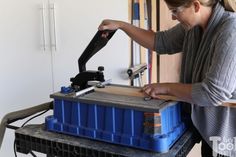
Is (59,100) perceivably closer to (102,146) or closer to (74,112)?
(74,112)

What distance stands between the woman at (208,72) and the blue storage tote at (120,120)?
7 centimetres

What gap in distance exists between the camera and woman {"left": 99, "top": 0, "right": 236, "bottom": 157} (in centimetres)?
96

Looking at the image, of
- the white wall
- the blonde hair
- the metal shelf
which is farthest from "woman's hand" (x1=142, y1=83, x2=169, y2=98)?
the white wall

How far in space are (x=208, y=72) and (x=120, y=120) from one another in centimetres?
33

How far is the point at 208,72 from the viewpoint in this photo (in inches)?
39.1

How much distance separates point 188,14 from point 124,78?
1.13 metres

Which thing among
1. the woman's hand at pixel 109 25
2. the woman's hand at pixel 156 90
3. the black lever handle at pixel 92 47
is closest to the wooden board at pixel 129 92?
the woman's hand at pixel 156 90

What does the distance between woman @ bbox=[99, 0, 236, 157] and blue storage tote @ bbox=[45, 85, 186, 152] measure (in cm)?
7

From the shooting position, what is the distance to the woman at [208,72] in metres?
0.96

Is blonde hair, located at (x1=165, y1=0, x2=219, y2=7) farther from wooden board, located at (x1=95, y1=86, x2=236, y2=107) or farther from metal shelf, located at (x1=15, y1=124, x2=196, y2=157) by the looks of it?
metal shelf, located at (x1=15, y1=124, x2=196, y2=157)

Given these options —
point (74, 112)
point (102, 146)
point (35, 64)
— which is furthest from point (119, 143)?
point (35, 64)

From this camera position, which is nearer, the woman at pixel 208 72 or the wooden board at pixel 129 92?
the woman at pixel 208 72

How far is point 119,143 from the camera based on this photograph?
104 cm

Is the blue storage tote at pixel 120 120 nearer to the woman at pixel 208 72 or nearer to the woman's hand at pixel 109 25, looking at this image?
the woman at pixel 208 72
